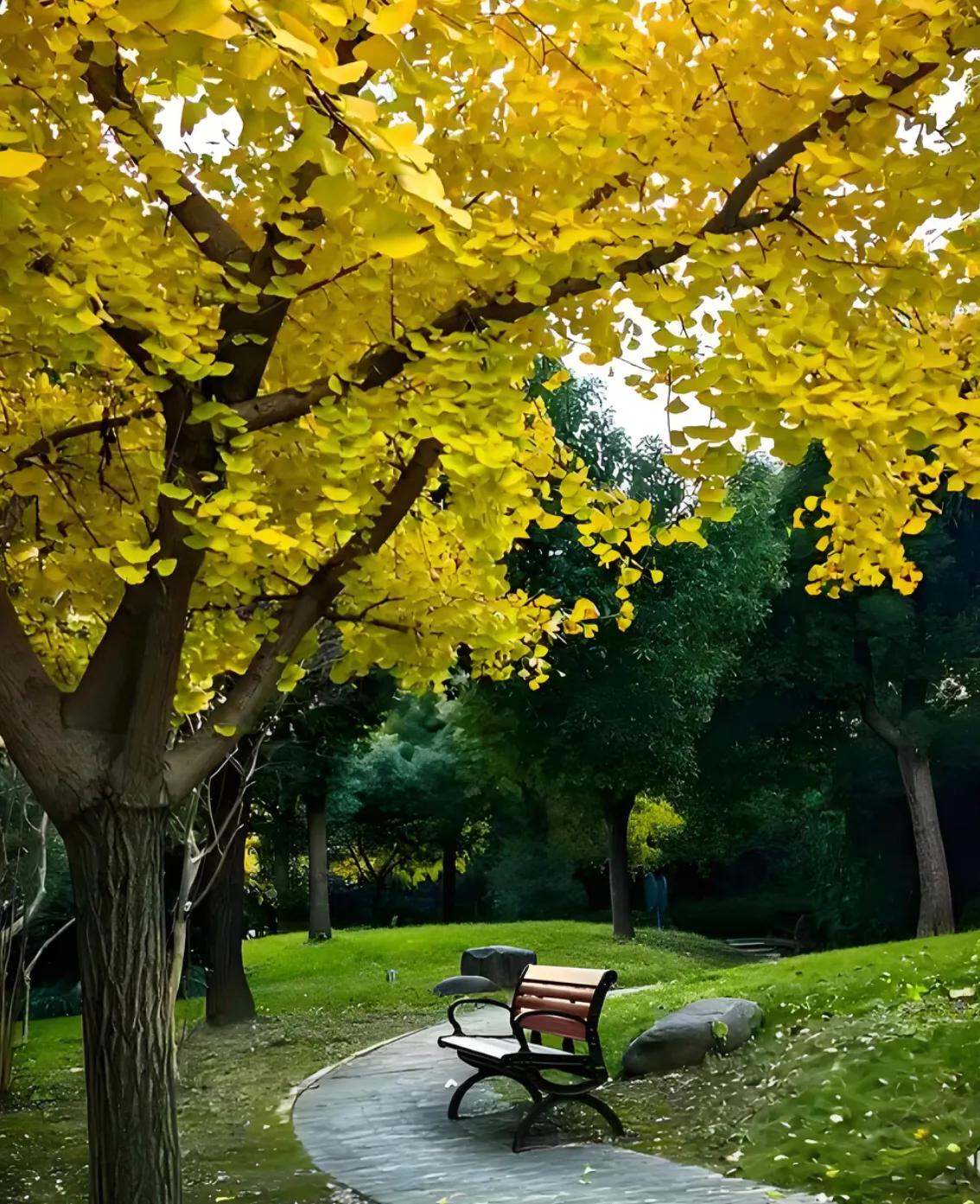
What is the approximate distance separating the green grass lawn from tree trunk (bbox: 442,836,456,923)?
16.5m

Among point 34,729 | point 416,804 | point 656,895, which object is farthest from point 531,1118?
point 416,804

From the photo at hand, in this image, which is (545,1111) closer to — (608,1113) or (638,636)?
(608,1113)

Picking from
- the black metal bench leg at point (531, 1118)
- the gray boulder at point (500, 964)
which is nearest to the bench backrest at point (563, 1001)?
the black metal bench leg at point (531, 1118)

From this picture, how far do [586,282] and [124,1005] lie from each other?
276 centimetres

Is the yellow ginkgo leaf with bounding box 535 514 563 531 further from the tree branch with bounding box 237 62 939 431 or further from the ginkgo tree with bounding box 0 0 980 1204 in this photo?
the tree branch with bounding box 237 62 939 431

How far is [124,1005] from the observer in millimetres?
3570

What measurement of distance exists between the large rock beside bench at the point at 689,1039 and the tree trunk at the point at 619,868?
9943 millimetres

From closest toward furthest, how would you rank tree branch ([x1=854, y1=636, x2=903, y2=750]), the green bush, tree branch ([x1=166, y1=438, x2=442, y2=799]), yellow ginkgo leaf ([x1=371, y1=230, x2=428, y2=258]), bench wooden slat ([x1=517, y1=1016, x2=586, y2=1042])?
yellow ginkgo leaf ([x1=371, y1=230, x2=428, y2=258]), tree branch ([x1=166, y1=438, x2=442, y2=799]), bench wooden slat ([x1=517, y1=1016, x2=586, y2=1042]), tree branch ([x1=854, y1=636, x2=903, y2=750]), the green bush

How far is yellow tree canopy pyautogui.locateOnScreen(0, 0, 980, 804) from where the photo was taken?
9.18ft

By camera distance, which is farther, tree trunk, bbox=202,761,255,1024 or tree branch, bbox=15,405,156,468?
tree trunk, bbox=202,761,255,1024

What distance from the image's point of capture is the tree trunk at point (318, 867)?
18578 millimetres

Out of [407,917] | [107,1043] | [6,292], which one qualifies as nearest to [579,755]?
[107,1043]

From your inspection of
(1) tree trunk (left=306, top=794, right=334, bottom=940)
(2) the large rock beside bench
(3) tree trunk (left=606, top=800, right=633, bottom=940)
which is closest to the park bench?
(2) the large rock beside bench

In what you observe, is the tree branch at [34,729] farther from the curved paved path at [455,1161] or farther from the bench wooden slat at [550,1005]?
the bench wooden slat at [550,1005]
